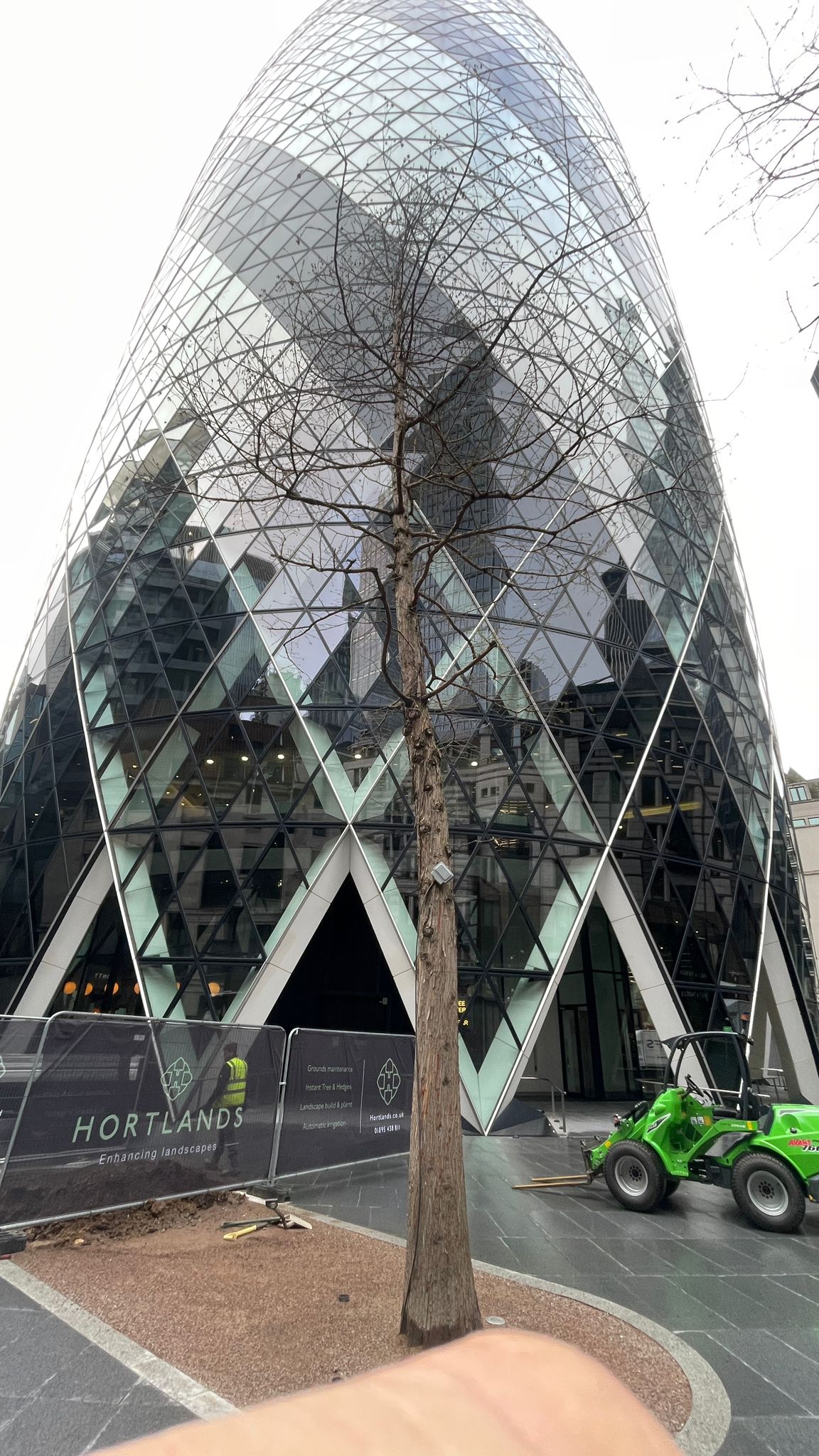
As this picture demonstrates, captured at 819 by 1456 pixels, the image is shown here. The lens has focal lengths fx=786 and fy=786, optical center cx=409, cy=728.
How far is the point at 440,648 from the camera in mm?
17016

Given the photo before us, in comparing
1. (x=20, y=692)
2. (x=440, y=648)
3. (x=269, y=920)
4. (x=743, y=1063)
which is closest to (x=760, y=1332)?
(x=743, y=1063)

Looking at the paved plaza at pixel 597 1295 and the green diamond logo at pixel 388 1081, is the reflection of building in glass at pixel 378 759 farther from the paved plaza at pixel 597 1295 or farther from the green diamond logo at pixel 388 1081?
the paved plaza at pixel 597 1295

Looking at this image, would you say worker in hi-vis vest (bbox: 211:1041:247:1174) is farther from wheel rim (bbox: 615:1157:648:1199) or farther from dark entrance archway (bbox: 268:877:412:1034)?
dark entrance archway (bbox: 268:877:412:1034)

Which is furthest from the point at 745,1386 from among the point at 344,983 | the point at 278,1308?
the point at 344,983

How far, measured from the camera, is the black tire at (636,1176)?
909 centimetres

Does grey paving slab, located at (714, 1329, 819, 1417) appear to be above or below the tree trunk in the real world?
below

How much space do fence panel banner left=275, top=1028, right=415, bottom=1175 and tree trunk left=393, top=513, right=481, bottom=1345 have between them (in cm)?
490

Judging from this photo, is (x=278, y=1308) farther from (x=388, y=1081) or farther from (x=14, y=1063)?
(x=388, y=1081)

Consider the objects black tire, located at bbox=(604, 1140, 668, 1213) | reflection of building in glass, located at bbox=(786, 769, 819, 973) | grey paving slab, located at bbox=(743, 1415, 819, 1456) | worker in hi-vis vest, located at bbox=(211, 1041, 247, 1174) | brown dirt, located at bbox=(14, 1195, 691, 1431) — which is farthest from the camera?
reflection of building in glass, located at bbox=(786, 769, 819, 973)

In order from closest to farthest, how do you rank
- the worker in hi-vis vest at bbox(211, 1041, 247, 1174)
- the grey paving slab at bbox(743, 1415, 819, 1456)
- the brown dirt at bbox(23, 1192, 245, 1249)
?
1. the grey paving slab at bbox(743, 1415, 819, 1456)
2. the brown dirt at bbox(23, 1192, 245, 1249)
3. the worker in hi-vis vest at bbox(211, 1041, 247, 1174)

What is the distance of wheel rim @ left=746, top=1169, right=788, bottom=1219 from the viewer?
8.48m

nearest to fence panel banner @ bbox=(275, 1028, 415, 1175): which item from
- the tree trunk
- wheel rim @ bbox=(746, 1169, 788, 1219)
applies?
the tree trunk

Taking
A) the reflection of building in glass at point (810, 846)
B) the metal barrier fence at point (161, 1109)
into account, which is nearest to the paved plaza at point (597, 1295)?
the metal barrier fence at point (161, 1109)

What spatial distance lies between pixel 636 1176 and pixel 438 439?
32.4 ft
